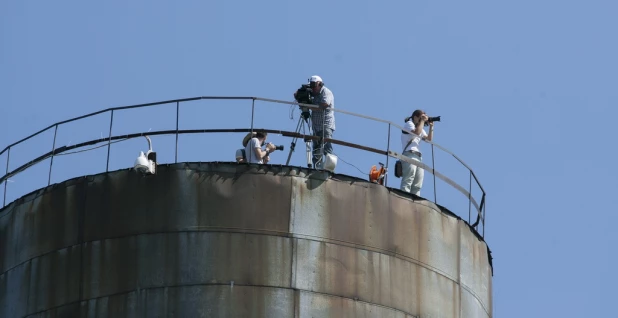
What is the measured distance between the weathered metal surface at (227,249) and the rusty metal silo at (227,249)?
0.02 meters

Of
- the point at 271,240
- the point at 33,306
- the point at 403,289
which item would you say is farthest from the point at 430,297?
the point at 33,306

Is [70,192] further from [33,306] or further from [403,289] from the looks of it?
[403,289]

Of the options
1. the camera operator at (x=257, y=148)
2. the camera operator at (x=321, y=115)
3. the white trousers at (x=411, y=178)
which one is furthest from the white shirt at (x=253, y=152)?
the white trousers at (x=411, y=178)

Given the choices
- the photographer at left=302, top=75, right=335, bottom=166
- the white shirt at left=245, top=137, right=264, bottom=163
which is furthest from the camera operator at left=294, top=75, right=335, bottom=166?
the white shirt at left=245, top=137, right=264, bottom=163

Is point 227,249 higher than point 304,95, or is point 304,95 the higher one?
point 304,95

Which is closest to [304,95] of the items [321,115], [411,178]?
[321,115]

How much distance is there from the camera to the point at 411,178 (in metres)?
29.6

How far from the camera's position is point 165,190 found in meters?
27.2

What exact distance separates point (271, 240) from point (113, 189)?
2.90 meters

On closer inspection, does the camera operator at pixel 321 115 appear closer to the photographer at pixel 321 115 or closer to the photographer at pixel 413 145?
the photographer at pixel 321 115

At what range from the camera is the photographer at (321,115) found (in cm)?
2908

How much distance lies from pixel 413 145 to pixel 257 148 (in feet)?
10.9

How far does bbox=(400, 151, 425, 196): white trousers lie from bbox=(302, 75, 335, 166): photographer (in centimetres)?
148

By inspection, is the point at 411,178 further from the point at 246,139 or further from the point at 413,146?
the point at 246,139
